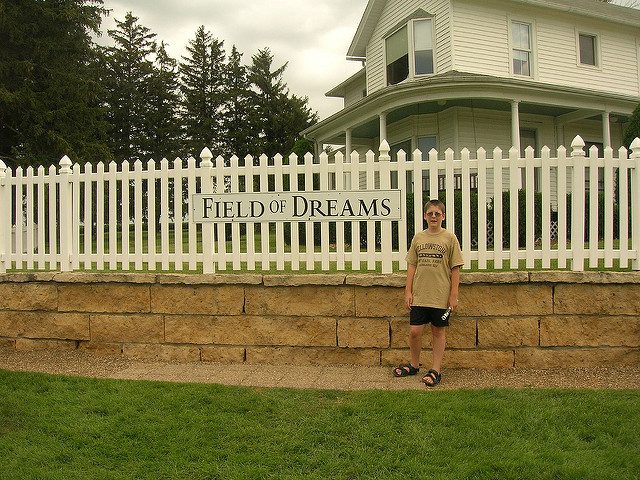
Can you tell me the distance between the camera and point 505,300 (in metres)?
4.60

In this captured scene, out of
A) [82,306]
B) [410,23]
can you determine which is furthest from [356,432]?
[410,23]

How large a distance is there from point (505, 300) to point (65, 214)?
4411 mm

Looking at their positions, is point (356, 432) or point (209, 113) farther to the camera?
point (209, 113)

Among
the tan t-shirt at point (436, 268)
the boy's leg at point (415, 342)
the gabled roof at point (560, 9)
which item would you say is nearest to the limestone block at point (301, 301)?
the boy's leg at point (415, 342)

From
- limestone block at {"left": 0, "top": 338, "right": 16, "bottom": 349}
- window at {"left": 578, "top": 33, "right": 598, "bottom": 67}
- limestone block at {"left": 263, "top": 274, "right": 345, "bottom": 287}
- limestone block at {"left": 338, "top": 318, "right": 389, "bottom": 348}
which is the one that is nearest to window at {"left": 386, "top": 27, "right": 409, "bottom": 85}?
window at {"left": 578, "top": 33, "right": 598, "bottom": 67}

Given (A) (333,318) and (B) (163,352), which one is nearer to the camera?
(A) (333,318)

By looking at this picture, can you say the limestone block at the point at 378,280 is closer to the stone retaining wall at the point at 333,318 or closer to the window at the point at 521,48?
the stone retaining wall at the point at 333,318

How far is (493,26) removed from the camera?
46.3ft

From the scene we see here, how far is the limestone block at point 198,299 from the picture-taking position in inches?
192

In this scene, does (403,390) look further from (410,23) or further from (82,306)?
(410,23)

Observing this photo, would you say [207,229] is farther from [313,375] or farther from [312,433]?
[312,433]

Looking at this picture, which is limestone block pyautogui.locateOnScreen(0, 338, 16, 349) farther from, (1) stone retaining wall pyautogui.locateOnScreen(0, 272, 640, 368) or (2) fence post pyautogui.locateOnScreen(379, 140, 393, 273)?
(2) fence post pyautogui.locateOnScreen(379, 140, 393, 273)

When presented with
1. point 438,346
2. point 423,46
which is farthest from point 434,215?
point 423,46

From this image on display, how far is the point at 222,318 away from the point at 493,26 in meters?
12.6
